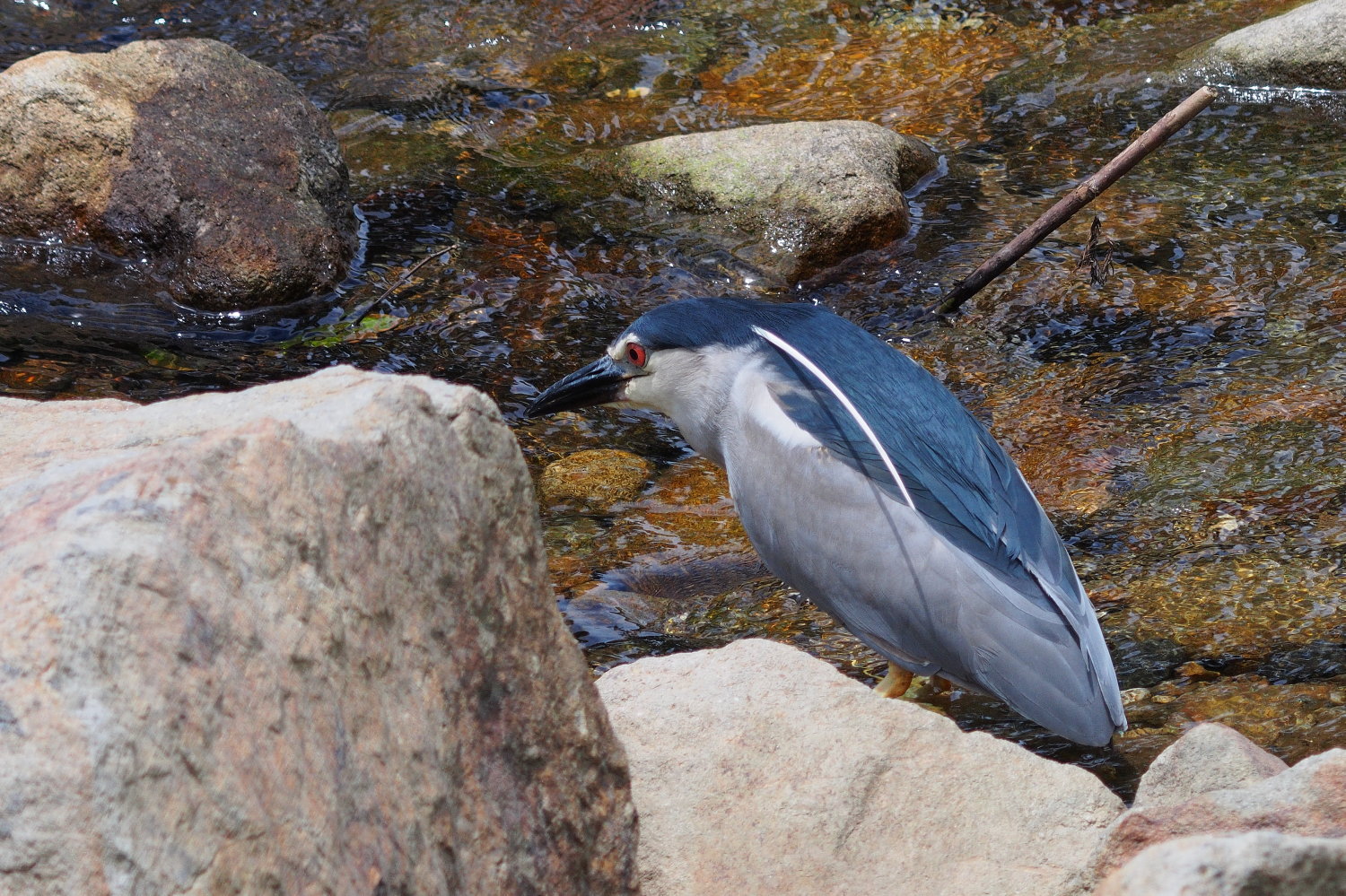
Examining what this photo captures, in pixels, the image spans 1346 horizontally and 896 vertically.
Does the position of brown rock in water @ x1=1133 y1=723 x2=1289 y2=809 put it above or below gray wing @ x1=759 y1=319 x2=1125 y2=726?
above

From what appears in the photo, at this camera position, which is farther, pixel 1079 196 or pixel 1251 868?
pixel 1079 196

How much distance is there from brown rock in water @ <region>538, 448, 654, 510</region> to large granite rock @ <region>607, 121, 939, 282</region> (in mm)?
1549

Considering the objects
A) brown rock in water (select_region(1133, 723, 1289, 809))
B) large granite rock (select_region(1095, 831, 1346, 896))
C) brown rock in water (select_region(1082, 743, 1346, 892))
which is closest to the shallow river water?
brown rock in water (select_region(1133, 723, 1289, 809))

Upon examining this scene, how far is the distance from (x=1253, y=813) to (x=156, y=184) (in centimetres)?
453

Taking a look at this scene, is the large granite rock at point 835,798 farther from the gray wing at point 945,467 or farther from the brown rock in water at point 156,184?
the brown rock in water at point 156,184

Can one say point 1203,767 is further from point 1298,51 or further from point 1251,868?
point 1298,51

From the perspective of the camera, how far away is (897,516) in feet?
10.4

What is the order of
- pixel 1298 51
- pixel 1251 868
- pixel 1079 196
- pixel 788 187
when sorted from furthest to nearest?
pixel 1298 51
pixel 788 187
pixel 1079 196
pixel 1251 868

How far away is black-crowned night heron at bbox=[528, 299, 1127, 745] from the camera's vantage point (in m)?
2.96

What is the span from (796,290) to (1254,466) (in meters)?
2.23

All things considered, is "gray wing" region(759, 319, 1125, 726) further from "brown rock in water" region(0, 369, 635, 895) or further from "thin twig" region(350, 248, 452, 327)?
"thin twig" region(350, 248, 452, 327)

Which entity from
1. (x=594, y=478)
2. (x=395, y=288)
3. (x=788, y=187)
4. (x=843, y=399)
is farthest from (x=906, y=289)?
(x=843, y=399)

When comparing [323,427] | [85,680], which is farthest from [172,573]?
[323,427]

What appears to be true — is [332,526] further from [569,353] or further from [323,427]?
[569,353]
